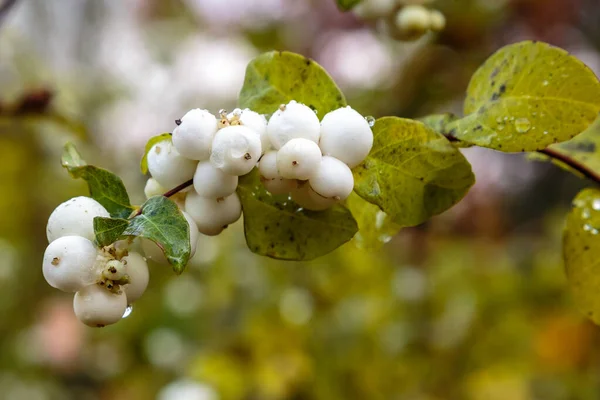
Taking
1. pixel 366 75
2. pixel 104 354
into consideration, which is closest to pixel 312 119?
pixel 104 354

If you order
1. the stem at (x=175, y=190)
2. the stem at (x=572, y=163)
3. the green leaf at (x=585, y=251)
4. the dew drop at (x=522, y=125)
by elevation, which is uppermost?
the dew drop at (x=522, y=125)

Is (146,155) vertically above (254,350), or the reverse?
(146,155)

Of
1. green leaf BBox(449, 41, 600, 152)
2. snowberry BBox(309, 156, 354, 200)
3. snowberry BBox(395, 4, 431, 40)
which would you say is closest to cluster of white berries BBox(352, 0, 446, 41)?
snowberry BBox(395, 4, 431, 40)

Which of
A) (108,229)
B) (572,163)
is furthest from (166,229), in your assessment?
(572,163)

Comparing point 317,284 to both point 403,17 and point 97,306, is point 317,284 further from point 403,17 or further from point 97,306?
point 97,306

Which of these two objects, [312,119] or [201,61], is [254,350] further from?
[201,61]

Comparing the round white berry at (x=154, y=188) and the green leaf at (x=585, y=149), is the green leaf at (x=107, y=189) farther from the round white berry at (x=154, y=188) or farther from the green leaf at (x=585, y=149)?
the green leaf at (x=585, y=149)

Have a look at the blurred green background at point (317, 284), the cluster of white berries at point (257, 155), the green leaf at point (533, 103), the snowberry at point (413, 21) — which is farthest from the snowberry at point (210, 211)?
the blurred green background at point (317, 284)
